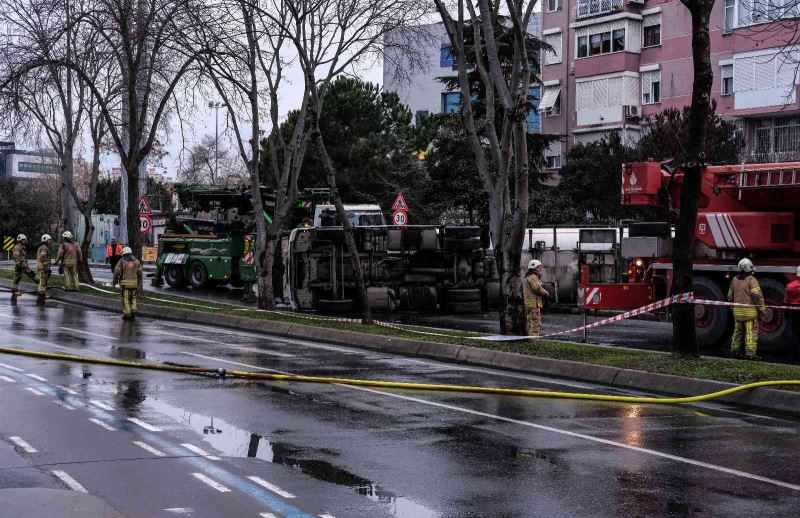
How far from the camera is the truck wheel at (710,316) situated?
20734 millimetres

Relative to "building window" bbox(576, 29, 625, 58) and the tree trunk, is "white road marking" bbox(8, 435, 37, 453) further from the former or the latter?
"building window" bbox(576, 29, 625, 58)

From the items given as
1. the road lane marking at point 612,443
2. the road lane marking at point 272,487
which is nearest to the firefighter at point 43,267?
the road lane marking at point 612,443

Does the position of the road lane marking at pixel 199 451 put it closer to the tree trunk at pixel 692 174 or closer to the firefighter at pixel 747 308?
the tree trunk at pixel 692 174

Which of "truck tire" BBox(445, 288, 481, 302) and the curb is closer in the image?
the curb

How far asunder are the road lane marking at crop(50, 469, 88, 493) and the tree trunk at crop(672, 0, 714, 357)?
9775 millimetres

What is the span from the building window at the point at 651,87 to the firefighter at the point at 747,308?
30557 millimetres

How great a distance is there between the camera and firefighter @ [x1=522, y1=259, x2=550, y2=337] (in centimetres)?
2078

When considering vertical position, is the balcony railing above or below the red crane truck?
above

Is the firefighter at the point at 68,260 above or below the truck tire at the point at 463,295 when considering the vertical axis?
above

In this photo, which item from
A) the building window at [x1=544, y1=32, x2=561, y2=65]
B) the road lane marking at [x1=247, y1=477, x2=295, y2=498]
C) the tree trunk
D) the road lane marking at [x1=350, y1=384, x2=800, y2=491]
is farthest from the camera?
the building window at [x1=544, y1=32, x2=561, y2=65]

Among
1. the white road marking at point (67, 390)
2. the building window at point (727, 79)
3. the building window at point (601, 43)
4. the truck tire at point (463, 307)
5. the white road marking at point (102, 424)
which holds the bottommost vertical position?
the white road marking at point (102, 424)

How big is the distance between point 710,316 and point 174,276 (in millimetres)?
22342

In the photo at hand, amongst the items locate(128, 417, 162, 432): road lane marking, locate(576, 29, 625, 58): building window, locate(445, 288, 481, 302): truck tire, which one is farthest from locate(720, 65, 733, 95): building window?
locate(128, 417, 162, 432): road lane marking

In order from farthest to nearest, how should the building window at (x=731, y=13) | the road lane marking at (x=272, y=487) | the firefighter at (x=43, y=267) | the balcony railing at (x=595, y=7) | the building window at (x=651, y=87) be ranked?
the balcony railing at (x=595, y=7)
the building window at (x=651, y=87)
the building window at (x=731, y=13)
the firefighter at (x=43, y=267)
the road lane marking at (x=272, y=487)
